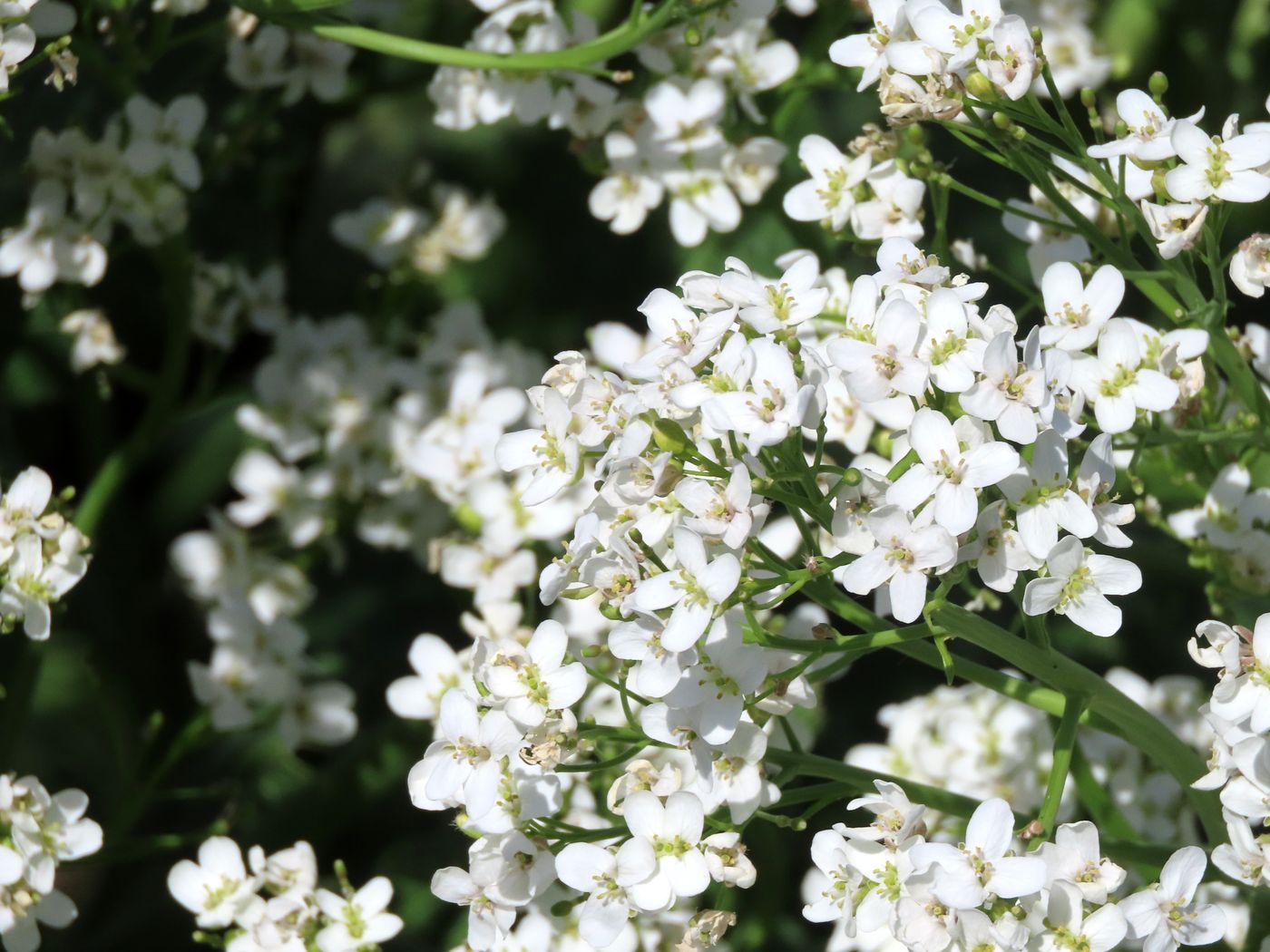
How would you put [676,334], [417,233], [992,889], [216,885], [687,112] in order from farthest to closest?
[417,233], [687,112], [216,885], [676,334], [992,889]

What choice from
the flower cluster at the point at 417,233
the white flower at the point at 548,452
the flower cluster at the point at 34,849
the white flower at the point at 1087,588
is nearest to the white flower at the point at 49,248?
the flower cluster at the point at 417,233

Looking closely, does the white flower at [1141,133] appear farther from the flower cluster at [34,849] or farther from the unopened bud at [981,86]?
the flower cluster at [34,849]

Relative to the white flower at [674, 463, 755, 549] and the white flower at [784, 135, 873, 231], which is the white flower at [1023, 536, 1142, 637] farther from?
the white flower at [784, 135, 873, 231]

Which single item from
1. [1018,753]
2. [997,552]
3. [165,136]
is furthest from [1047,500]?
[165,136]

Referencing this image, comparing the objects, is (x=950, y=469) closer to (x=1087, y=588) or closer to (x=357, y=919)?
(x=1087, y=588)

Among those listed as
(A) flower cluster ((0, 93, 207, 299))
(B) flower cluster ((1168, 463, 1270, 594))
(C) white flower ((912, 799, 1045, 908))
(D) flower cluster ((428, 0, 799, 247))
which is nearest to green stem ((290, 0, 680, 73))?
(D) flower cluster ((428, 0, 799, 247))

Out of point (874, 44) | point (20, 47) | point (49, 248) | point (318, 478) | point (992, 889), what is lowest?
point (318, 478)

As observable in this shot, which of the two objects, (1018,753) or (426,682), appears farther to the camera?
(1018,753)
